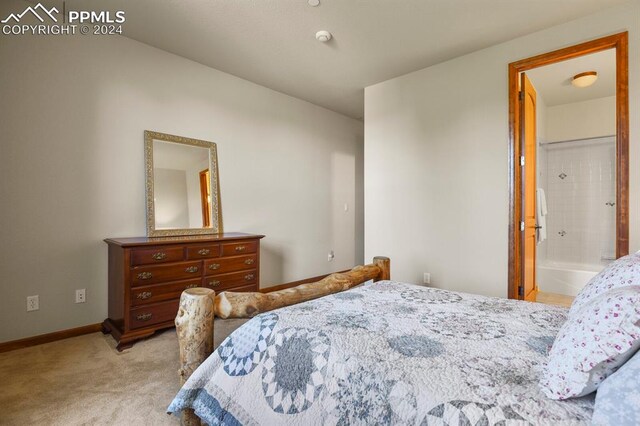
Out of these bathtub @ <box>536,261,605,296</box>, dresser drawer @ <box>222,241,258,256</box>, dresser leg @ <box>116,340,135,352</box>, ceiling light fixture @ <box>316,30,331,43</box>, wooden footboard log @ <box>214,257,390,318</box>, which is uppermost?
ceiling light fixture @ <box>316,30,331,43</box>

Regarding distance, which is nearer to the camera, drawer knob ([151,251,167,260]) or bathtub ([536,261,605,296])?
drawer knob ([151,251,167,260])

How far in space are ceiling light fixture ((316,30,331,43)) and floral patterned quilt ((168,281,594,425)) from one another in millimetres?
2397

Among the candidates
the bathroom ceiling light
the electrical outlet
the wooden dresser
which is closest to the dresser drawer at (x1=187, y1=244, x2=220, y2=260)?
the wooden dresser

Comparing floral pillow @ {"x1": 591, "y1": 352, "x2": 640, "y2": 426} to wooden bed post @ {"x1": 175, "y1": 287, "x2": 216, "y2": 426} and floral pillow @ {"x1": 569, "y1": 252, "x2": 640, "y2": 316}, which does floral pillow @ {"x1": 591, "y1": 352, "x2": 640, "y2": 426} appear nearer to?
floral pillow @ {"x1": 569, "y1": 252, "x2": 640, "y2": 316}

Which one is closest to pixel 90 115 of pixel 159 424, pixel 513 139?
pixel 159 424

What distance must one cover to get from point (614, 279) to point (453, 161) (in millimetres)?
2274

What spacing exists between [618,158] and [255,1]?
3032 millimetres

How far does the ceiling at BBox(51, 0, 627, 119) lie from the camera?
2408mm

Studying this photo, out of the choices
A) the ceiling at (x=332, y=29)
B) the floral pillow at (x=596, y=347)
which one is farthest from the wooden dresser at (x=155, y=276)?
the floral pillow at (x=596, y=347)

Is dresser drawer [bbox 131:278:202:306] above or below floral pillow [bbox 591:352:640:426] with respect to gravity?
below

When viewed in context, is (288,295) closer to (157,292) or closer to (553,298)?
(157,292)

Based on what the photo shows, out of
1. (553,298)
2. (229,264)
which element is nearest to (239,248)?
(229,264)

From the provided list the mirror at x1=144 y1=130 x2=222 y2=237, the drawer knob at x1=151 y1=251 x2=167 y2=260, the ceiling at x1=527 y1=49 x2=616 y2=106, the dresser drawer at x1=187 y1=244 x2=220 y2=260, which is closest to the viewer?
the drawer knob at x1=151 y1=251 x2=167 y2=260

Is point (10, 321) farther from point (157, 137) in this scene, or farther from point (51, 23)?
point (51, 23)
